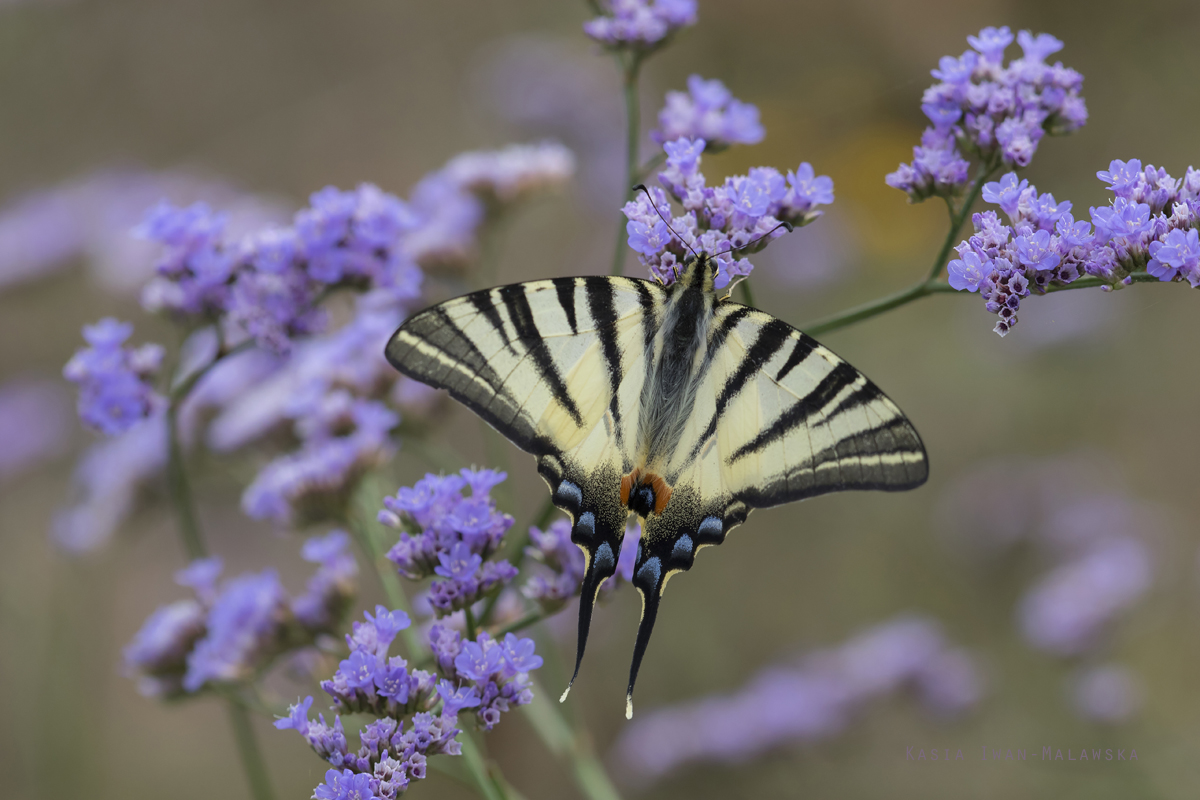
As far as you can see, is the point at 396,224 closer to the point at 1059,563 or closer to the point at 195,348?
the point at 195,348

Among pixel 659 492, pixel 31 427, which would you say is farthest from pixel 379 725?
pixel 31 427

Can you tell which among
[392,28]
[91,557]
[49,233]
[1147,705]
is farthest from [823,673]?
[392,28]

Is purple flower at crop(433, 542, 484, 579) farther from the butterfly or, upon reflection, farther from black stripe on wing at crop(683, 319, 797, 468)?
black stripe on wing at crop(683, 319, 797, 468)

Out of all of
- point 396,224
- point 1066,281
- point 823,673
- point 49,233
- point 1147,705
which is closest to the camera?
point 1066,281

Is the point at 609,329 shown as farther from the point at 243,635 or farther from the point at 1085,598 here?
the point at 1085,598

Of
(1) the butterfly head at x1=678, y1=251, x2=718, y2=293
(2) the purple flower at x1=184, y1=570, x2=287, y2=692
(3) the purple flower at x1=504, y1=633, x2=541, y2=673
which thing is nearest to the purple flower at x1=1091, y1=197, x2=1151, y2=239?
(1) the butterfly head at x1=678, y1=251, x2=718, y2=293
